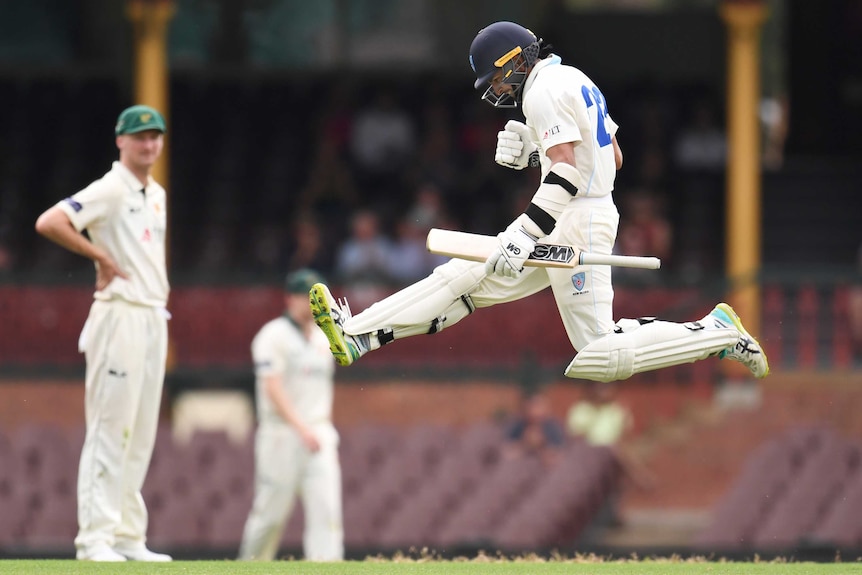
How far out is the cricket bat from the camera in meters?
7.95

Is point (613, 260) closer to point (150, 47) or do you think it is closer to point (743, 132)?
point (743, 132)

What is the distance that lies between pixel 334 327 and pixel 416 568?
120 centimetres

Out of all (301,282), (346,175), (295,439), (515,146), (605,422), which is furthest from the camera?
(346,175)

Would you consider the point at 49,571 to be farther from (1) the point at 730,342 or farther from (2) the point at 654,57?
(2) the point at 654,57

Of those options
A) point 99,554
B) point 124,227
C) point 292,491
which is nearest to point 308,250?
point 292,491

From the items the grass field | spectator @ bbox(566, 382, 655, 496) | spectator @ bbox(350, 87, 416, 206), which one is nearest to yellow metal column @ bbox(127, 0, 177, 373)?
spectator @ bbox(350, 87, 416, 206)

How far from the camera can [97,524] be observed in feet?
29.0

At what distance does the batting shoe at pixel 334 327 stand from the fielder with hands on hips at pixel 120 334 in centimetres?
114

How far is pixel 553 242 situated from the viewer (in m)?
8.13

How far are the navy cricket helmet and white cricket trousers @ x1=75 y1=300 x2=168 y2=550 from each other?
216 cm

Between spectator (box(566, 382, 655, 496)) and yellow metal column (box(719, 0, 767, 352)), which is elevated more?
yellow metal column (box(719, 0, 767, 352))

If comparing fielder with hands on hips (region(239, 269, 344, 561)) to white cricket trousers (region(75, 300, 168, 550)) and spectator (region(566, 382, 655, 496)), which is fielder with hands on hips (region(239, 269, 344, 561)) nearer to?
white cricket trousers (region(75, 300, 168, 550))

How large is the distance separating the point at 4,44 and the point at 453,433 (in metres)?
9.88

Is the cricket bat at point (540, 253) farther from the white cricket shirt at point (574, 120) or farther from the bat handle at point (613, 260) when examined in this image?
the white cricket shirt at point (574, 120)
